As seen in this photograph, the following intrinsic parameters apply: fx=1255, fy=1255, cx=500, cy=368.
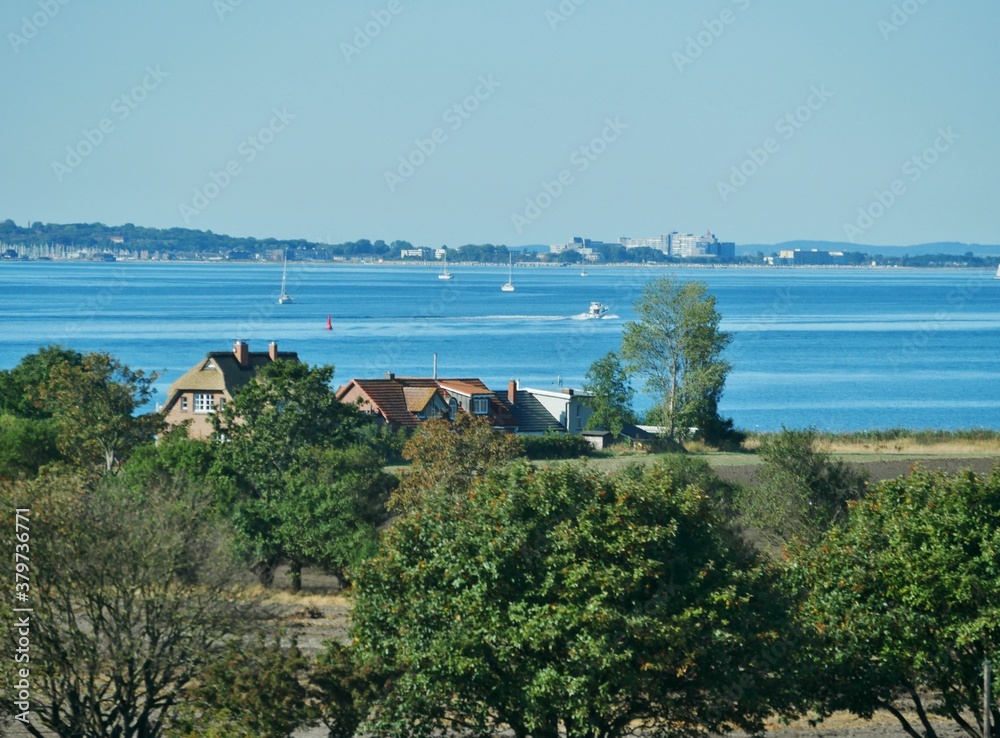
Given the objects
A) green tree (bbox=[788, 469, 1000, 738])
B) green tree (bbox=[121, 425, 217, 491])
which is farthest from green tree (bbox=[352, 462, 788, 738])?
green tree (bbox=[121, 425, 217, 491])

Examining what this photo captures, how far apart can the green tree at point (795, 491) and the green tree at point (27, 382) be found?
87.2 feet

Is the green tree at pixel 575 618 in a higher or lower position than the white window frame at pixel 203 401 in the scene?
lower

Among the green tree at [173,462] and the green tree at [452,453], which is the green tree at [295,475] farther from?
the green tree at [452,453]

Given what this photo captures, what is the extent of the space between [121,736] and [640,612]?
7.01 m

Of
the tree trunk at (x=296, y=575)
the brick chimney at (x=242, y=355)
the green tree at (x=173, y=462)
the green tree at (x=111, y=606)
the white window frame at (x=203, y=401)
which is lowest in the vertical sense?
the tree trunk at (x=296, y=575)

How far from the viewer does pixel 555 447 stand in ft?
161

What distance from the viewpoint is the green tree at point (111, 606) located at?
16.0 meters

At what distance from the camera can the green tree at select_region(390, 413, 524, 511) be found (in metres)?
30.8

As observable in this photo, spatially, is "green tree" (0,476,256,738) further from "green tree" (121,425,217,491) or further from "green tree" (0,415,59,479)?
"green tree" (0,415,59,479)

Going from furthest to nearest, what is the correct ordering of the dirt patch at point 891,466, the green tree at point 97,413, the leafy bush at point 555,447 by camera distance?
the leafy bush at point 555,447 < the dirt patch at point 891,466 < the green tree at point 97,413

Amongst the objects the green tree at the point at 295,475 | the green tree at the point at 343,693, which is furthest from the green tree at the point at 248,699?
the green tree at the point at 295,475

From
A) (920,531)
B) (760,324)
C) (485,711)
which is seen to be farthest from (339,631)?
(760,324)

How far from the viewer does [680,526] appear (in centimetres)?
1614

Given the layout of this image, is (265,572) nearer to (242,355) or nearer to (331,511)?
(331,511)
